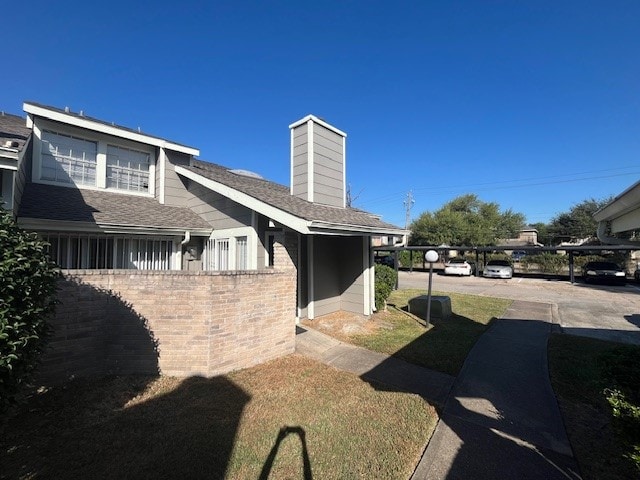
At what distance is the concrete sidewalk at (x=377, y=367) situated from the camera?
4.81 meters

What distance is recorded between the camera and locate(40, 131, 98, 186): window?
25.9 feet

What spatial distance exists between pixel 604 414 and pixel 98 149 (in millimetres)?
12421

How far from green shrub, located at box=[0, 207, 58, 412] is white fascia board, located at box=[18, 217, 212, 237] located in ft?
11.7

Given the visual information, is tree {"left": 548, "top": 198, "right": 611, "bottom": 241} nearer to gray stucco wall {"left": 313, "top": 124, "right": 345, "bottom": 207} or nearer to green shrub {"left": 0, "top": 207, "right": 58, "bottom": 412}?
gray stucco wall {"left": 313, "top": 124, "right": 345, "bottom": 207}

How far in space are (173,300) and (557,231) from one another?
61167 mm

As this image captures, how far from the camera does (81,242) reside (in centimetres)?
734

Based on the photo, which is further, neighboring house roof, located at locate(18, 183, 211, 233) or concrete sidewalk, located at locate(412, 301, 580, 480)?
neighboring house roof, located at locate(18, 183, 211, 233)

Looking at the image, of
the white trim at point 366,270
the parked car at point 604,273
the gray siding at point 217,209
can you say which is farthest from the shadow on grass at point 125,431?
the parked car at point 604,273

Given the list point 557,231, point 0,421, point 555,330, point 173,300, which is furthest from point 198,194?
point 557,231

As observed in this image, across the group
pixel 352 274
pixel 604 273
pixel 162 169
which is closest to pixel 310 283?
pixel 352 274

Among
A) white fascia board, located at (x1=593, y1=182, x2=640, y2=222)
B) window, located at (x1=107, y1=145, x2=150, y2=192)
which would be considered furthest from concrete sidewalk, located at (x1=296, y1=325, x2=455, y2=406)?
window, located at (x1=107, y1=145, x2=150, y2=192)

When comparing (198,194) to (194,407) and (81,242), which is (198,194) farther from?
(194,407)

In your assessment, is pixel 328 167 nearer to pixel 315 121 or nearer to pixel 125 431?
pixel 315 121

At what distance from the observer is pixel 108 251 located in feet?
25.3
